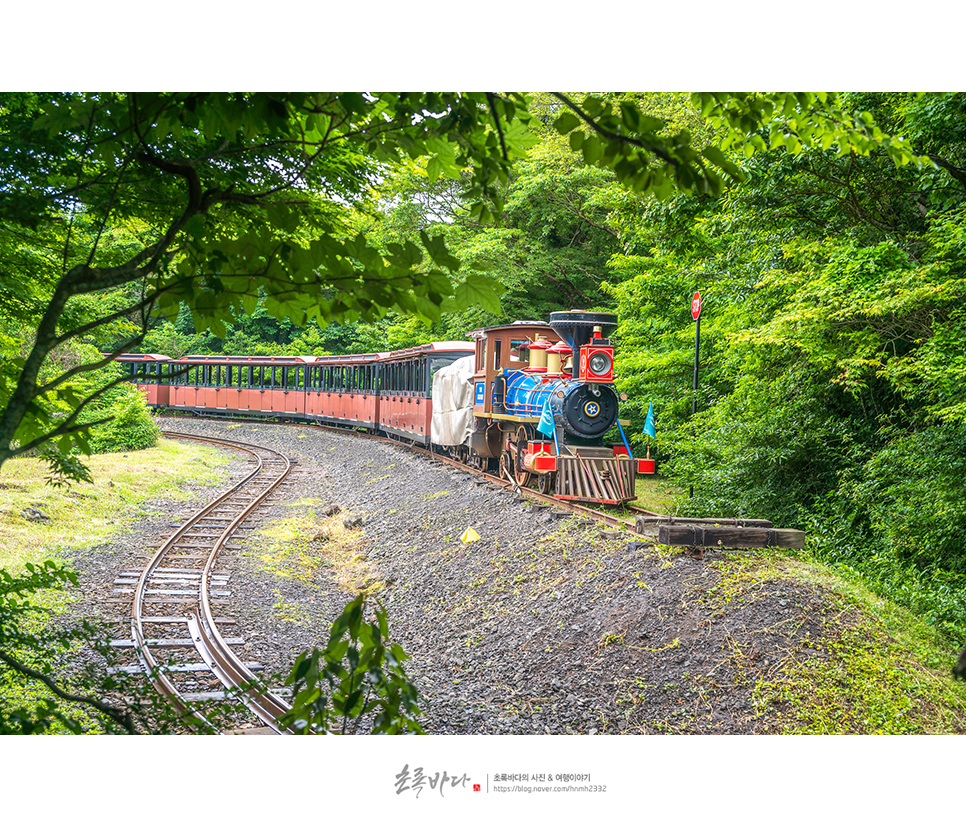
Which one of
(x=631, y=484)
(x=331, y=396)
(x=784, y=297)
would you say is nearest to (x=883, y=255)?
(x=784, y=297)

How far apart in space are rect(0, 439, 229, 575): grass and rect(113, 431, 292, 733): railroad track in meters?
1.14

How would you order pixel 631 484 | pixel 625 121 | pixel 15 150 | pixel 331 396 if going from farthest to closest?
pixel 331 396 → pixel 631 484 → pixel 15 150 → pixel 625 121

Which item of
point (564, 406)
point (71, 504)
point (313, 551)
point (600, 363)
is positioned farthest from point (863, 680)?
point (71, 504)

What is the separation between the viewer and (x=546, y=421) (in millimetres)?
10328

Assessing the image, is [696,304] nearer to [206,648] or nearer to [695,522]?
[695,522]

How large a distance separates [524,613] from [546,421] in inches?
171

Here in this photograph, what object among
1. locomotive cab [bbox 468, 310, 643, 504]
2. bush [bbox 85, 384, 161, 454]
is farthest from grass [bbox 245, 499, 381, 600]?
bush [bbox 85, 384, 161, 454]

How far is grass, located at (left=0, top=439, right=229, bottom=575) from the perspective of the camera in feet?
27.9

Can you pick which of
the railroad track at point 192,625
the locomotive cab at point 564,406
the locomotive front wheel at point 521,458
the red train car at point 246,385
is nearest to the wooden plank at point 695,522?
the locomotive cab at point 564,406

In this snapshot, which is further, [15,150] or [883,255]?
[883,255]

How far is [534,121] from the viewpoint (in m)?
2.15

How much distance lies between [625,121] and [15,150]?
277 cm

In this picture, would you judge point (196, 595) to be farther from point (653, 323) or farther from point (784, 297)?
point (653, 323)

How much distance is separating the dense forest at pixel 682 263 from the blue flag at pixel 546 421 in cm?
243
